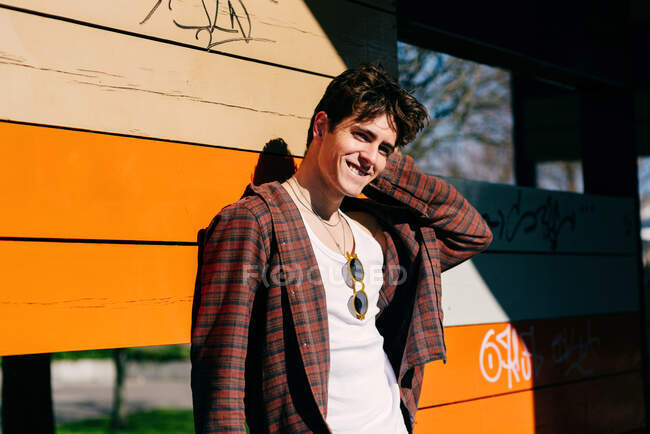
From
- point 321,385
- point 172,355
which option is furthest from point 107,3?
point 172,355

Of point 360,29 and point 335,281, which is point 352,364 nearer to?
point 335,281

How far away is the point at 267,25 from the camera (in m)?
2.21

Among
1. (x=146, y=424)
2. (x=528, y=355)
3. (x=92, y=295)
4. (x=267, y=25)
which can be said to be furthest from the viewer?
(x=146, y=424)

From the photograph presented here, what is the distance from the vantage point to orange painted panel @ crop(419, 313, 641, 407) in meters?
2.73

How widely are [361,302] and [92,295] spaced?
75cm

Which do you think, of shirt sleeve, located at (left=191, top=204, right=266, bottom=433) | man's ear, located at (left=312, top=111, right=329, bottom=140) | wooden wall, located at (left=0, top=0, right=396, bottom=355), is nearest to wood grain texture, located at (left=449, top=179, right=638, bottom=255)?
man's ear, located at (left=312, top=111, right=329, bottom=140)

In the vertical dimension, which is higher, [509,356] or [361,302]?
[361,302]

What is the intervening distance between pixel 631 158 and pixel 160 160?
2858 mm

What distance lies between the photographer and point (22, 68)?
168 cm

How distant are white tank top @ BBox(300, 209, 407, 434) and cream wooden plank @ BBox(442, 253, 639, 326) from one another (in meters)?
0.77

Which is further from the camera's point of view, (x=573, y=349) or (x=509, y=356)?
A: (x=573, y=349)

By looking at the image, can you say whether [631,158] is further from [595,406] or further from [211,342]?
[211,342]

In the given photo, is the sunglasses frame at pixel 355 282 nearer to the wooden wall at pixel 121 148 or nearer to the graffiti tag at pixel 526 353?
the wooden wall at pixel 121 148

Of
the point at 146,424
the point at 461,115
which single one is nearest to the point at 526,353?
the point at 461,115
